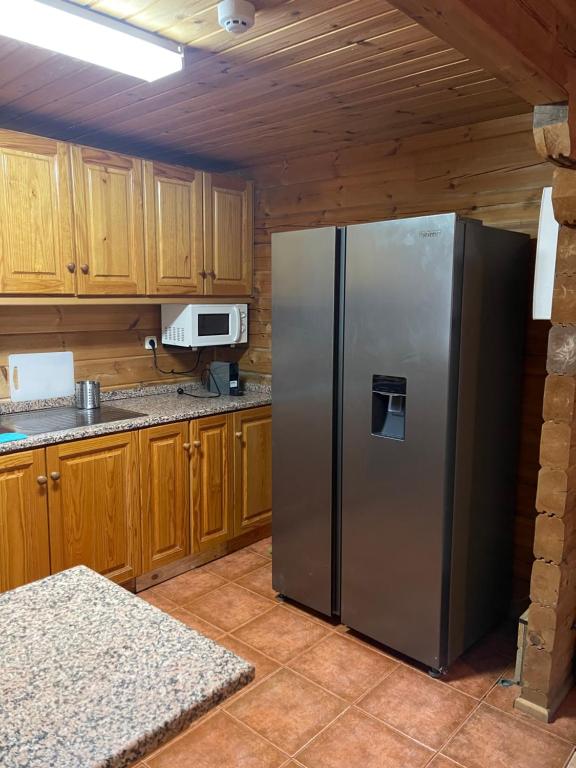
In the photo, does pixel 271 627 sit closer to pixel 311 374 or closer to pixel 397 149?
pixel 311 374

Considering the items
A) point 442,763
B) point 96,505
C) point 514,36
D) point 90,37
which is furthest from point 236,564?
point 514,36

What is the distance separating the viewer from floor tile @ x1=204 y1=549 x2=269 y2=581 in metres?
3.17

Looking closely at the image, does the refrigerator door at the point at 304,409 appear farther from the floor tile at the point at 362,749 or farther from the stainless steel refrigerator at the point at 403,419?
the floor tile at the point at 362,749

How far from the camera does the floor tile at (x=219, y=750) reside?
1875 mm

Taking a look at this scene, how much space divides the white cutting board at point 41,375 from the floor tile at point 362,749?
2121mm

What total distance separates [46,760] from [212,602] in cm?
221

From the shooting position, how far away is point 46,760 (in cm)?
74

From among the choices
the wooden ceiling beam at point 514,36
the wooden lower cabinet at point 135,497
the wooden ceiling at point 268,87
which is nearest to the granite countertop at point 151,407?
the wooden lower cabinet at point 135,497

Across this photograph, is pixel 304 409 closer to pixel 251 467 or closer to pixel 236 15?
pixel 251 467

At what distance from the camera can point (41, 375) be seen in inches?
120

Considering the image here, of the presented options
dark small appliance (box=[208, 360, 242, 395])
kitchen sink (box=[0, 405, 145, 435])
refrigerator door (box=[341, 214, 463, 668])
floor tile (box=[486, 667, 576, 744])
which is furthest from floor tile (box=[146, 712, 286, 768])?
dark small appliance (box=[208, 360, 242, 395])

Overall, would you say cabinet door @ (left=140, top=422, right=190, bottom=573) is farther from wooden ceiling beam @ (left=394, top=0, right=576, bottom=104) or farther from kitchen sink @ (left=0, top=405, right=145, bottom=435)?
wooden ceiling beam @ (left=394, top=0, right=576, bottom=104)

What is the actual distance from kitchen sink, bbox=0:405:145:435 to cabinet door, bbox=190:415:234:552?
0.37 metres

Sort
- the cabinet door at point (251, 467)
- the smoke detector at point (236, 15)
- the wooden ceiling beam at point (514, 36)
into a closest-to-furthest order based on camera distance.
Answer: the wooden ceiling beam at point (514, 36)
the smoke detector at point (236, 15)
the cabinet door at point (251, 467)
